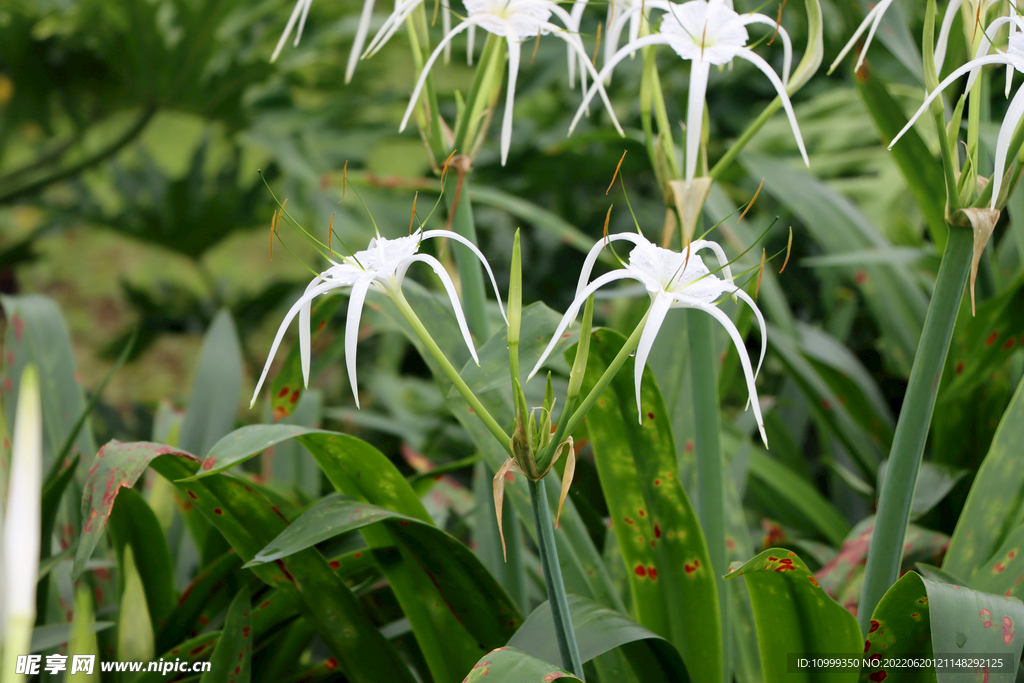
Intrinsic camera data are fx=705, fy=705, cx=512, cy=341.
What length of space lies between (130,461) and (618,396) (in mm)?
293

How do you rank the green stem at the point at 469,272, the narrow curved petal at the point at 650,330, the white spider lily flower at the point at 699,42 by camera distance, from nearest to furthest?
the narrow curved petal at the point at 650,330 < the white spider lily flower at the point at 699,42 < the green stem at the point at 469,272

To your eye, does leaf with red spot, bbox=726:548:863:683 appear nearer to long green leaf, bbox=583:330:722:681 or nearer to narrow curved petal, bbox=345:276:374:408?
long green leaf, bbox=583:330:722:681

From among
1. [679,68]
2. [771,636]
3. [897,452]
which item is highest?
[679,68]

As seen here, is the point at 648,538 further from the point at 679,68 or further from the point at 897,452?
the point at 679,68

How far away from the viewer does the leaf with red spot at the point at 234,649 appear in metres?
0.48

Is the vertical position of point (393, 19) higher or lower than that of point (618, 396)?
higher

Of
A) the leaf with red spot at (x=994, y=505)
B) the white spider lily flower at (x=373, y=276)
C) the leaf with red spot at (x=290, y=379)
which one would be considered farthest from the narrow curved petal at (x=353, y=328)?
the leaf with red spot at (x=994, y=505)

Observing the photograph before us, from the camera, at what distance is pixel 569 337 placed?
0.44 metres

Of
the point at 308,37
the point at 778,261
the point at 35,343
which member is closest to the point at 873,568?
the point at 35,343

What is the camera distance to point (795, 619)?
431mm

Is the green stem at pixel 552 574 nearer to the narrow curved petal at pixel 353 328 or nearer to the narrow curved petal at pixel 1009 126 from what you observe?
the narrow curved petal at pixel 353 328

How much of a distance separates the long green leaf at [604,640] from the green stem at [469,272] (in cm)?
20

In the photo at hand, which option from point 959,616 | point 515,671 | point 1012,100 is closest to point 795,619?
point 959,616

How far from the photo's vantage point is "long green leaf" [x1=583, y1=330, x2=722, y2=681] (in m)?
0.47
